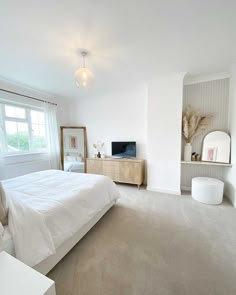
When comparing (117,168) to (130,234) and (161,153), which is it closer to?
(161,153)

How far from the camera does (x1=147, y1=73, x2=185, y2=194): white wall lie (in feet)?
9.80

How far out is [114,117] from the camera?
4.11 metres

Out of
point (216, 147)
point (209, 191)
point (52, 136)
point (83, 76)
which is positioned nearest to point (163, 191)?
point (209, 191)

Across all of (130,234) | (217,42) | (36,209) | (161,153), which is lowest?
(130,234)

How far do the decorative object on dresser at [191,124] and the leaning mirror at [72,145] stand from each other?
118 inches

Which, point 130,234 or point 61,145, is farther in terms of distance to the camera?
point 61,145

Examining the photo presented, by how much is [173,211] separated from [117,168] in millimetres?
1686

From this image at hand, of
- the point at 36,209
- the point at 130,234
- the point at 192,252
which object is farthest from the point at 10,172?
the point at 192,252

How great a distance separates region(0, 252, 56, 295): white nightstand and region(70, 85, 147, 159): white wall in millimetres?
3273

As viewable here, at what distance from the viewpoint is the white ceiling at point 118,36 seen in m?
1.42

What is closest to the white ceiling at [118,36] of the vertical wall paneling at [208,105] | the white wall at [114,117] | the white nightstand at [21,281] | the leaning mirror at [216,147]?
the vertical wall paneling at [208,105]

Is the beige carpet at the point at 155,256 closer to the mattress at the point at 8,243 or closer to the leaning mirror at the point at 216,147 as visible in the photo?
the mattress at the point at 8,243

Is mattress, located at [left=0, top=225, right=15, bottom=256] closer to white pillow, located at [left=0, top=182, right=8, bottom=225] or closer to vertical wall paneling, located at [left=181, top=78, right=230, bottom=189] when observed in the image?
white pillow, located at [left=0, top=182, right=8, bottom=225]

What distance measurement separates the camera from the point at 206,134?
10.2 ft
